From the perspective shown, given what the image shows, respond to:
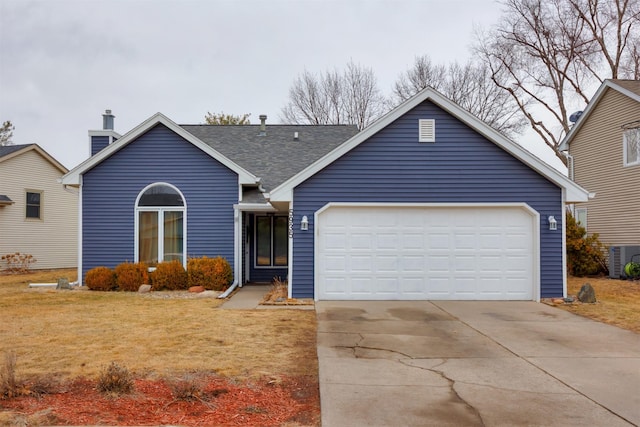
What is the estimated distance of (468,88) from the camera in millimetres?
34094

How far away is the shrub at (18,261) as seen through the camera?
21.6m

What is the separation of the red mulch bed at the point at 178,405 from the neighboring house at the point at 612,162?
51.6 ft

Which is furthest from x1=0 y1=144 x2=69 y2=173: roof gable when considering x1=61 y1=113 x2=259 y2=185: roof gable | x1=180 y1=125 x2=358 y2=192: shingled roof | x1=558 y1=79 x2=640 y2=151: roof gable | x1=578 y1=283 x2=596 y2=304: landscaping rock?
x1=558 y1=79 x2=640 y2=151: roof gable

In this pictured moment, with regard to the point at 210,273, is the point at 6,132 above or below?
above

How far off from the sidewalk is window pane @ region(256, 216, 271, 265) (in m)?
1.56

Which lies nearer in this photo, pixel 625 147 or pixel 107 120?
pixel 107 120

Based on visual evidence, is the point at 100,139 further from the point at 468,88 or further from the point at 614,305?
the point at 468,88

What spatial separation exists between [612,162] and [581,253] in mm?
3875

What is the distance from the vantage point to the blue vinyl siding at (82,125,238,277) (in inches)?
582

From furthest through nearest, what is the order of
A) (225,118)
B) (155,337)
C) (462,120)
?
(225,118) → (462,120) → (155,337)

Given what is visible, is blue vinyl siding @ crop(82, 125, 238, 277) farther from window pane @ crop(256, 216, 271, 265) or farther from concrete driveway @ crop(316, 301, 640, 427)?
concrete driveway @ crop(316, 301, 640, 427)

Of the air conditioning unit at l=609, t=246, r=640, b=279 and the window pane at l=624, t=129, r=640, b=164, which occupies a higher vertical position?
the window pane at l=624, t=129, r=640, b=164

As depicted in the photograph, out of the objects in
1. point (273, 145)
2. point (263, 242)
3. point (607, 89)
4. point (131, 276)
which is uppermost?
point (607, 89)

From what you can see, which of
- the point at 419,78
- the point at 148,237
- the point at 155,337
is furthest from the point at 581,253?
the point at 419,78
